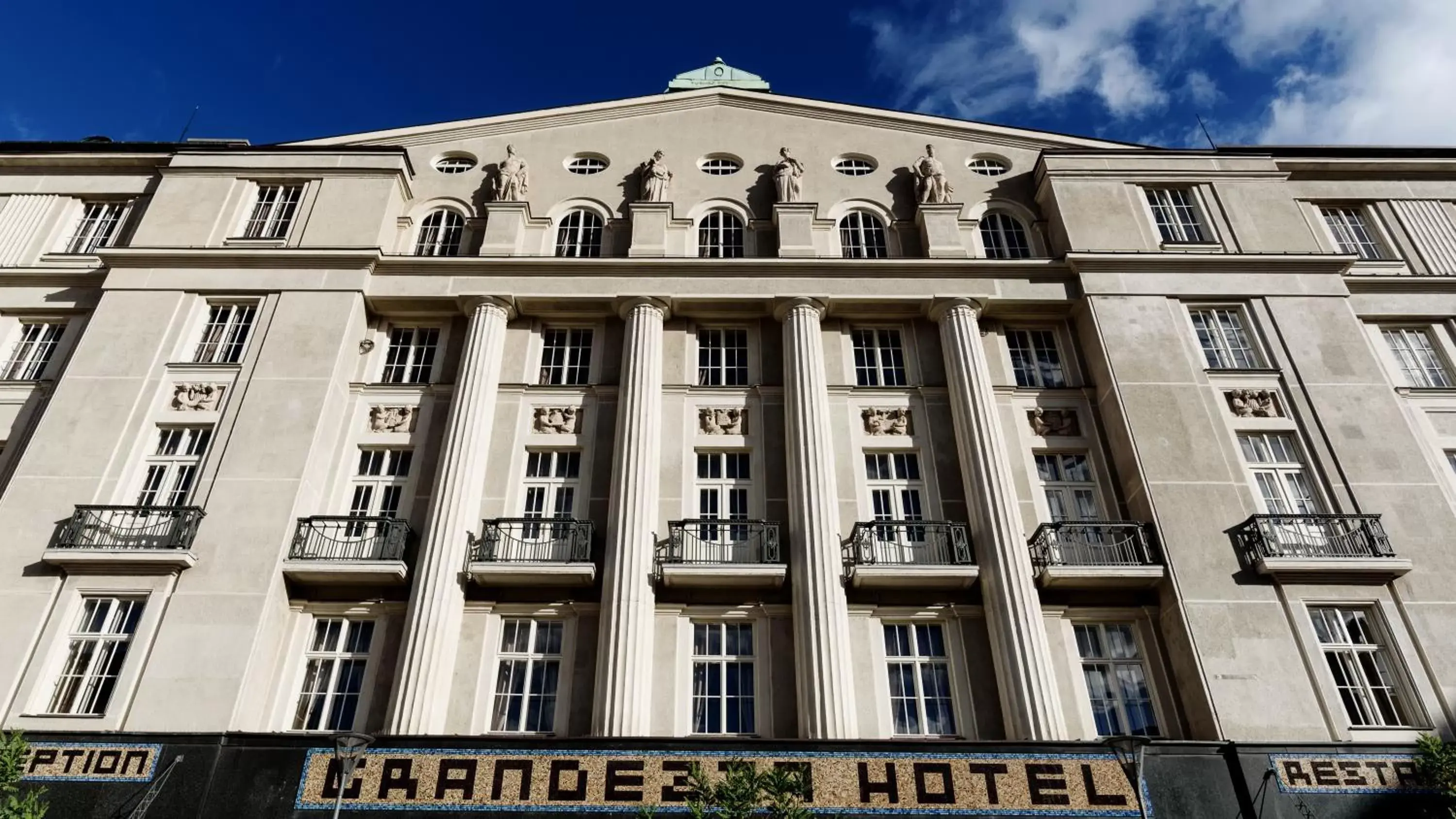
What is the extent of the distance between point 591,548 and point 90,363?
12.9m

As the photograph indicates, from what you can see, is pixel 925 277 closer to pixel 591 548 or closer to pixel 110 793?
pixel 591 548

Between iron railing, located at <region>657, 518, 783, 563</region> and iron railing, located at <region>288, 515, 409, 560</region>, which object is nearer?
iron railing, located at <region>288, 515, 409, 560</region>

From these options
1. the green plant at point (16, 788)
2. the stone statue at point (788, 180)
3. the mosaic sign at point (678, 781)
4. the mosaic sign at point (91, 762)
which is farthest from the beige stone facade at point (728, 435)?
the green plant at point (16, 788)

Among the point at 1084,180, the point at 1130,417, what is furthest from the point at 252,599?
the point at 1084,180

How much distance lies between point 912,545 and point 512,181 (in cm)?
1519

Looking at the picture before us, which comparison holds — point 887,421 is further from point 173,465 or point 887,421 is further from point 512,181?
point 173,465

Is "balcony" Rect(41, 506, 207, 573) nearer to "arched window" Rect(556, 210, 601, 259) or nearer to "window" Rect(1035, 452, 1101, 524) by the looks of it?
"arched window" Rect(556, 210, 601, 259)

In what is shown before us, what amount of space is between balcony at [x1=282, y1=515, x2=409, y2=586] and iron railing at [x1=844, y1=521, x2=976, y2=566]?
31.2 ft

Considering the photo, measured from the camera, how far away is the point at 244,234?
2403cm

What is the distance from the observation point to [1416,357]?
23188mm

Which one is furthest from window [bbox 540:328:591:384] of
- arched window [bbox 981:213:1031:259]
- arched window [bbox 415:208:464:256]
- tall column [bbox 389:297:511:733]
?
arched window [bbox 981:213:1031:259]

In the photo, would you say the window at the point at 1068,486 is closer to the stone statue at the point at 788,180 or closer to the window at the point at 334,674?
the stone statue at the point at 788,180

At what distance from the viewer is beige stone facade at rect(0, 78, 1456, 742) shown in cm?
1748

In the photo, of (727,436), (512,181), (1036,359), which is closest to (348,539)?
(727,436)
